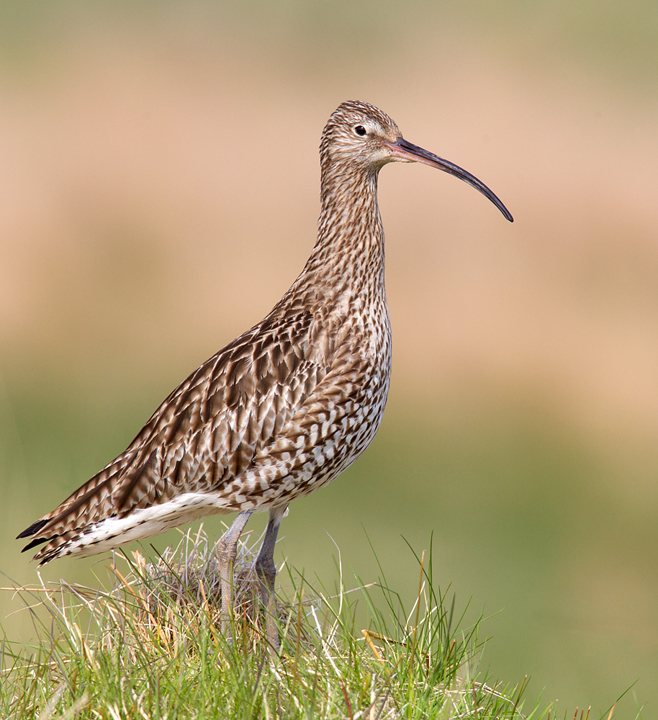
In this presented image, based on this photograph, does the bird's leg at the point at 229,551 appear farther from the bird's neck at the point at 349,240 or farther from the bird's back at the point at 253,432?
the bird's neck at the point at 349,240

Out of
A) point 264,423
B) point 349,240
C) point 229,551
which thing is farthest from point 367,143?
point 229,551

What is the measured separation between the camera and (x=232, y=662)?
442 centimetres

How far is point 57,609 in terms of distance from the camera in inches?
198

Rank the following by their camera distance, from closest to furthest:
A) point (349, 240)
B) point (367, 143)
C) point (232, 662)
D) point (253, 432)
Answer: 1. point (232, 662)
2. point (253, 432)
3. point (349, 240)
4. point (367, 143)

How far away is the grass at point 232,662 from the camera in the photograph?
13.8ft

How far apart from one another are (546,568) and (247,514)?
12029mm

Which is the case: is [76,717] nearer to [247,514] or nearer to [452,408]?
[247,514]

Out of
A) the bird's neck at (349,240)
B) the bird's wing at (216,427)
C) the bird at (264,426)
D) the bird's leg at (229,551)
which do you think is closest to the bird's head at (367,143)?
the bird's neck at (349,240)

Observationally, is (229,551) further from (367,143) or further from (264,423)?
(367,143)

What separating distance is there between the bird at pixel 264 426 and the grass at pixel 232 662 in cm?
25

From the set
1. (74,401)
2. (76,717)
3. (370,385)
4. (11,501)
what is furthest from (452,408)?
(76,717)

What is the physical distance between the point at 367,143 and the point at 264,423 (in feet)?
5.92

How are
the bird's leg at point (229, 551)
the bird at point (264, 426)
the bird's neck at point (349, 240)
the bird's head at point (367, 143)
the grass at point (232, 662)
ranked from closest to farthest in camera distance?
1. the grass at point (232, 662)
2. the bird's leg at point (229, 551)
3. the bird at point (264, 426)
4. the bird's neck at point (349, 240)
5. the bird's head at point (367, 143)

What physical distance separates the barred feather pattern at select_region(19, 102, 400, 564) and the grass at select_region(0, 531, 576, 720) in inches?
13.5
